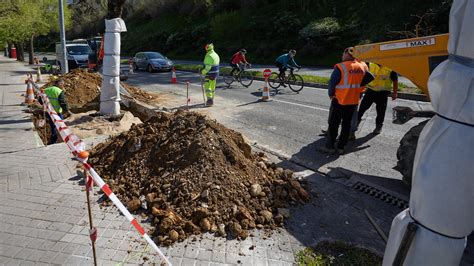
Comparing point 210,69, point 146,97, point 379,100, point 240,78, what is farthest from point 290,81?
point 379,100

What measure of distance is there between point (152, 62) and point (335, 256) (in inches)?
881

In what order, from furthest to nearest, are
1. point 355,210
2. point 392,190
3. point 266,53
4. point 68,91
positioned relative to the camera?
point 266,53, point 68,91, point 392,190, point 355,210

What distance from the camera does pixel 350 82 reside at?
6172mm

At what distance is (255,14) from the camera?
35688 mm

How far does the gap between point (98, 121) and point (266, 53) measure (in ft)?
70.7

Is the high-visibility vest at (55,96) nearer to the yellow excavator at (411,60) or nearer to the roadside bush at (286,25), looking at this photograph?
the yellow excavator at (411,60)

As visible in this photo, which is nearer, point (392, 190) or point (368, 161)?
point (392, 190)

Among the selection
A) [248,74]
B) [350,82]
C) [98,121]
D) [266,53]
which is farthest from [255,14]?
[350,82]

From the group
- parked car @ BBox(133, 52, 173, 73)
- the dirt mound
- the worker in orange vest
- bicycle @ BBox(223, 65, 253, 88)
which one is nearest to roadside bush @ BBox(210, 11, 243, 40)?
parked car @ BBox(133, 52, 173, 73)

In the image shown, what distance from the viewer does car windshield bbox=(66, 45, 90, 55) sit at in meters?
24.3

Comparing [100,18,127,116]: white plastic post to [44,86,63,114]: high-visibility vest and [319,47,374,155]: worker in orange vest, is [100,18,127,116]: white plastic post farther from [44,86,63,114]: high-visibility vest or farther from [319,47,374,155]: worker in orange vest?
[319,47,374,155]: worker in orange vest

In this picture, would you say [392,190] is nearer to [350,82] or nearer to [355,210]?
[355,210]

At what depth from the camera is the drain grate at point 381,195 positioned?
15.3 ft

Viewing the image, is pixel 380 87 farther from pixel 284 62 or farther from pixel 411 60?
pixel 284 62
